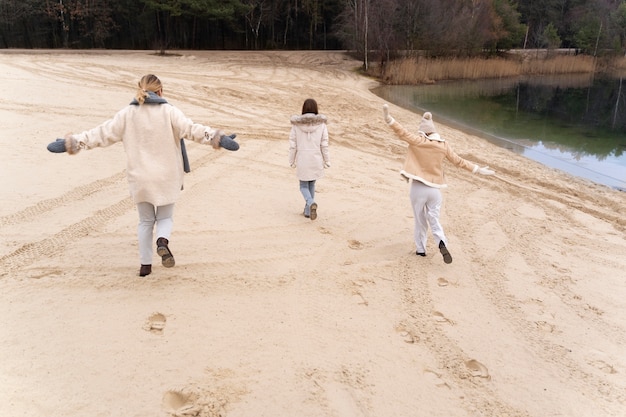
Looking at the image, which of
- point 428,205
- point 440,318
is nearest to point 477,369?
point 440,318

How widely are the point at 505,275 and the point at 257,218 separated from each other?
298 centimetres

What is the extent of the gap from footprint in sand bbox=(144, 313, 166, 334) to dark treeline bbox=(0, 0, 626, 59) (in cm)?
2854

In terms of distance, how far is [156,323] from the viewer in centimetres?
382

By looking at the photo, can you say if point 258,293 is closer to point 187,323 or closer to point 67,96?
point 187,323

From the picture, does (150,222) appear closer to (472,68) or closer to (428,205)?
(428,205)

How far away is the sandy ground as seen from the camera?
3275mm

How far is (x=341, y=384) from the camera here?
3.37m

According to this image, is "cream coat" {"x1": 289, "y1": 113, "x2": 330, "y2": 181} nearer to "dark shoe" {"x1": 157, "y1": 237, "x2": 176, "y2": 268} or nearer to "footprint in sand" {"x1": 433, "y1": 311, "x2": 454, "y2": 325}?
"dark shoe" {"x1": 157, "y1": 237, "x2": 176, "y2": 268}

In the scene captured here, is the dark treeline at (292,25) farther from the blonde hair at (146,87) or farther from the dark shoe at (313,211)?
the blonde hair at (146,87)

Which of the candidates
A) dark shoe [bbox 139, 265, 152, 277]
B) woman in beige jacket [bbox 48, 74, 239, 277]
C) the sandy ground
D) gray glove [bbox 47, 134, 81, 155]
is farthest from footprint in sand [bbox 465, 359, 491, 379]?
gray glove [bbox 47, 134, 81, 155]

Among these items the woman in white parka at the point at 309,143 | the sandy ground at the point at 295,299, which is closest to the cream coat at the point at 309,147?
the woman in white parka at the point at 309,143

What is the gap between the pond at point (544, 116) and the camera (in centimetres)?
1376

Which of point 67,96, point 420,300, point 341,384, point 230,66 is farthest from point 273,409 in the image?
point 230,66

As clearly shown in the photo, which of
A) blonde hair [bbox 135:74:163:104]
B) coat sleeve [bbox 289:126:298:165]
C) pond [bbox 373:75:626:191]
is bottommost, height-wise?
pond [bbox 373:75:626:191]
